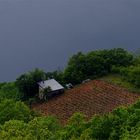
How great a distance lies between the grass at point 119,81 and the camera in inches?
1277

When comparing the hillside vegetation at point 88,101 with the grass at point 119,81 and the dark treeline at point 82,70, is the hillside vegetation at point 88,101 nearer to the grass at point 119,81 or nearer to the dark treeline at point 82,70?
the grass at point 119,81

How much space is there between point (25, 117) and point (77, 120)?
3885mm

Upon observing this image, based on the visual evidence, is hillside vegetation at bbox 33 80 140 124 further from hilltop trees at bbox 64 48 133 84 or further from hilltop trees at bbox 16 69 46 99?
hilltop trees at bbox 16 69 46 99

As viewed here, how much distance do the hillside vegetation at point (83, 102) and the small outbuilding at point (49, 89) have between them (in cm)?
42

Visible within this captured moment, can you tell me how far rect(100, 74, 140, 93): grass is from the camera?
32438 mm

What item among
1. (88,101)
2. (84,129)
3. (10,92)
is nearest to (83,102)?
(88,101)

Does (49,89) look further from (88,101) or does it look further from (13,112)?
(13,112)

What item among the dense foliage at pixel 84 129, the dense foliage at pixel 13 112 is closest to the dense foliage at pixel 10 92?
the dense foliage at pixel 13 112

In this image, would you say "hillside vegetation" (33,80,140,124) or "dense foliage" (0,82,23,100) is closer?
"hillside vegetation" (33,80,140,124)

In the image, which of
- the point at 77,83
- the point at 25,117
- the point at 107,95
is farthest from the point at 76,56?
the point at 25,117

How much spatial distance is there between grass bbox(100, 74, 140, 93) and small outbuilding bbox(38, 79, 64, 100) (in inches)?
113

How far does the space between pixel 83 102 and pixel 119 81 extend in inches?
129

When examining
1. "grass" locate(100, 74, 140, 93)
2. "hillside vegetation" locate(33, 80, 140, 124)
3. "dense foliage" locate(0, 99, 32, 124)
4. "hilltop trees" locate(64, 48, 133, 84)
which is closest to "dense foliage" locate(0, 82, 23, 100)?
"hillside vegetation" locate(33, 80, 140, 124)

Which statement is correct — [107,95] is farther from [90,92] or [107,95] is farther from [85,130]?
[85,130]
